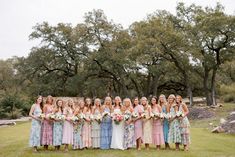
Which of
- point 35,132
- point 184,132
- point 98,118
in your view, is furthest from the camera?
point 98,118

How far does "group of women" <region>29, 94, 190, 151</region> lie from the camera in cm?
1273

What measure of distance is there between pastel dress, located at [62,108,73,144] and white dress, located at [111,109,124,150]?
137 centimetres

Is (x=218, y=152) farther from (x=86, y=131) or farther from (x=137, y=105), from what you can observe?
(x=86, y=131)

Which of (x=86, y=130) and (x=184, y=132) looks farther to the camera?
(x=86, y=130)

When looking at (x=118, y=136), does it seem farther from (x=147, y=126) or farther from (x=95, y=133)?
(x=147, y=126)

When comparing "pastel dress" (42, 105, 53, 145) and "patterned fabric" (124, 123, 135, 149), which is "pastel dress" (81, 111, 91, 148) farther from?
"patterned fabric" (124, 123, 135, 149)

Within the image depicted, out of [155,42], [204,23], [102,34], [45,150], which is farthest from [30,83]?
[45,150]

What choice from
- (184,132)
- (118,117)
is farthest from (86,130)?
(184,132)

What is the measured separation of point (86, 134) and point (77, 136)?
30cm

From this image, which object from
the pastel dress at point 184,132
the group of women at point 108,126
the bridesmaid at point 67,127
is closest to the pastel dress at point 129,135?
the group of women at point 108,126

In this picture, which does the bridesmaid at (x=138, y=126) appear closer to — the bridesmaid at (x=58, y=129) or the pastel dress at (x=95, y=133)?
the pastel dress at (x=95, y=133)

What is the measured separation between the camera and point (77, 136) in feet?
42.2

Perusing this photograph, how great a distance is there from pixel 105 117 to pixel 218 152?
3.77 metres

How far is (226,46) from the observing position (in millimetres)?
38344
